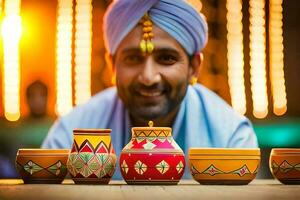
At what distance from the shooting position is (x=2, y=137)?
6.34m

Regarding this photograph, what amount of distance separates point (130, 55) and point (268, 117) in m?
2.59

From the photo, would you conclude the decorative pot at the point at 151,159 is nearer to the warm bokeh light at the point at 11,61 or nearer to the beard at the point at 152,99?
the beard at the point at 152,99

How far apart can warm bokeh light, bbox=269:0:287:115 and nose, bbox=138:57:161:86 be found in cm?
238

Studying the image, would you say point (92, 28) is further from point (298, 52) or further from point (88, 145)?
point (88, 145)

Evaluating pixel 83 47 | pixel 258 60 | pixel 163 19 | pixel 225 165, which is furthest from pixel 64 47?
pixel 225 165

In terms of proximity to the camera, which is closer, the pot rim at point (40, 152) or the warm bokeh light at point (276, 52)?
the pot rim at point (40, 152)

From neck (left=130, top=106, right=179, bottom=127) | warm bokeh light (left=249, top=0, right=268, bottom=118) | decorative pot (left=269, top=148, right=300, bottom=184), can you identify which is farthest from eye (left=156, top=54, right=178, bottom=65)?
warm bokeh light (left=249, top=0, right=268, bottom=118)

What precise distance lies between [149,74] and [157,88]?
120mm

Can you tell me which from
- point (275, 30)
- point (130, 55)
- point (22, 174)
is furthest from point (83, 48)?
point (22, 174)

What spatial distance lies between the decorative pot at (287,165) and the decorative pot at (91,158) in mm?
473

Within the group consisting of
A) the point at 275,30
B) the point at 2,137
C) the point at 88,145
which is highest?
the point at 275,30

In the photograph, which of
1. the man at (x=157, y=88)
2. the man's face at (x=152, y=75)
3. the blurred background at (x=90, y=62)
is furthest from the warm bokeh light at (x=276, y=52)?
the man's face at (x=152, y=75)

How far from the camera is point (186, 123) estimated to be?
4.00 metres

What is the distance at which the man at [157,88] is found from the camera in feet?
12.1
